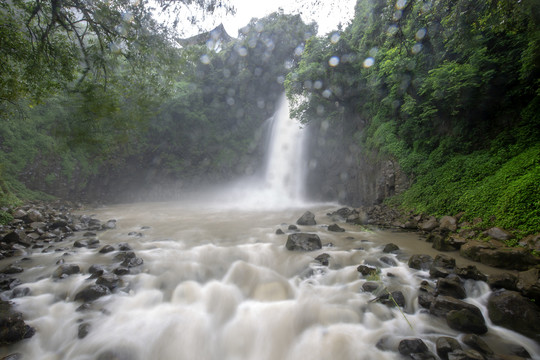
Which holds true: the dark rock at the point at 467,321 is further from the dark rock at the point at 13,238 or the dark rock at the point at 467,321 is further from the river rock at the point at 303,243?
the dark rock at the point at 13,238

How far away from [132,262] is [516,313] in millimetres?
6235

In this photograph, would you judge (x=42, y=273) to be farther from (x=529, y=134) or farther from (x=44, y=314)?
(x=529, y=134)

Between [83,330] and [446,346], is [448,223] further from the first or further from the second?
[83,330]

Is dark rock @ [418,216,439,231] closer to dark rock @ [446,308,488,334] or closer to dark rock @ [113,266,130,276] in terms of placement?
dark rock @ [446,308,488,334]

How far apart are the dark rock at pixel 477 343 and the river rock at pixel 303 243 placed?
3.43 metres

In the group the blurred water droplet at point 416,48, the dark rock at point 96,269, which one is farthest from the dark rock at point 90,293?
the blurred water droplet at point 416,48

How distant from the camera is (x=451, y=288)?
3760mm

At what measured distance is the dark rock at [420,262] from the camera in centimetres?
466

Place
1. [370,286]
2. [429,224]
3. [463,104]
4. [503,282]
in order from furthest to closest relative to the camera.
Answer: [463,104]
[429,224]
[370,286]
[503,282]

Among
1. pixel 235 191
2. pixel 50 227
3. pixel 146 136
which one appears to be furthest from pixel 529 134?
pixel 146 136

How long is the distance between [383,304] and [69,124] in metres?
9.73

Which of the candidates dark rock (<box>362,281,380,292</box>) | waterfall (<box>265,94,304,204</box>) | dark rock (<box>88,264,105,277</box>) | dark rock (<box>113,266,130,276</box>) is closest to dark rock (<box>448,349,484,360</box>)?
dark rock (<box>362,281,380,292</box>)

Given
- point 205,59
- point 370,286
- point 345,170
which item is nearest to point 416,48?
point 345,170

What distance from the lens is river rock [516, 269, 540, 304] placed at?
3283 mm
